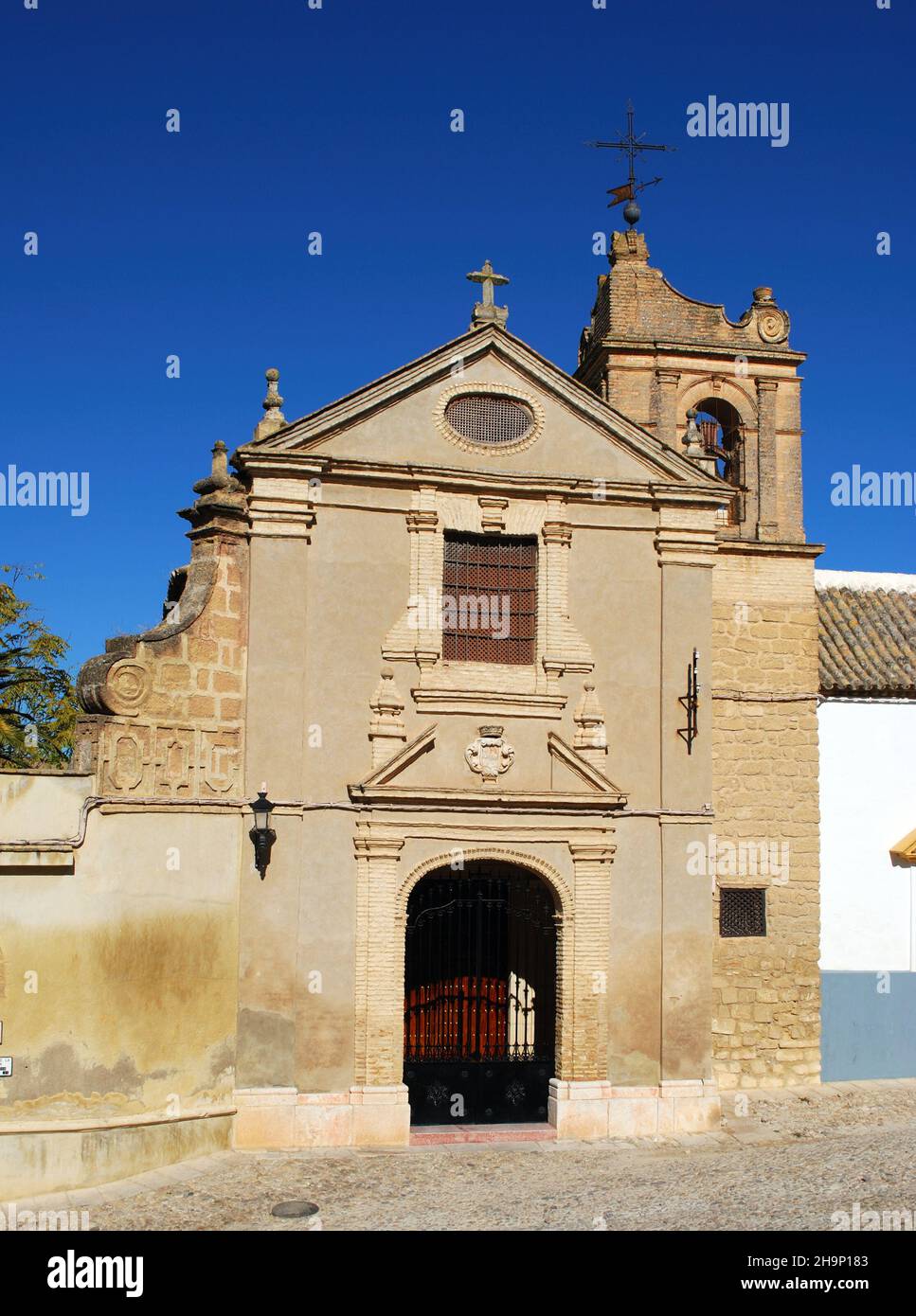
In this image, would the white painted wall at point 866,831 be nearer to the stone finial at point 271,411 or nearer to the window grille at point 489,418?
the window grille at point 489,418

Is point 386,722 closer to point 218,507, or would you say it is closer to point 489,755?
point 489,755

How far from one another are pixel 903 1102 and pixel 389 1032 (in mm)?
7461

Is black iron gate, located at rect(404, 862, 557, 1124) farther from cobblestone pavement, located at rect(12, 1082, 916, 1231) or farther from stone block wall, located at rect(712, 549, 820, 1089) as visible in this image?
stone block wall, located at rect(712, 549, 820, 1089)

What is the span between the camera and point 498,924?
54.9 feet

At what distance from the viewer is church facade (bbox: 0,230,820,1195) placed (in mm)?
13734

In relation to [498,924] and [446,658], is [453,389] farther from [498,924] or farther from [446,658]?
[498,924]

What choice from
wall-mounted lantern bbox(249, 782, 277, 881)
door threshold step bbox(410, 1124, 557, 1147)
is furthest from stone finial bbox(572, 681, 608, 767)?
door threshold step bbox(410, 1124, 557, 1147)

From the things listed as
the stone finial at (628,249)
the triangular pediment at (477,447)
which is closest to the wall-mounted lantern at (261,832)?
the triangular pediment at (477,447)

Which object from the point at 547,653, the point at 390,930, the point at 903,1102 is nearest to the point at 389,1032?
the point at 390,930

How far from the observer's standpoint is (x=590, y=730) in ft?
52.3

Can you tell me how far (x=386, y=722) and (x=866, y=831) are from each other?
805 cm

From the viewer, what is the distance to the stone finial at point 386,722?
50.1 feet

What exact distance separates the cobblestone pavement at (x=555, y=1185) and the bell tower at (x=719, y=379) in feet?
29.7

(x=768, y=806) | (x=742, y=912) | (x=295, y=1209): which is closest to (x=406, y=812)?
(x=295, y=1209)
